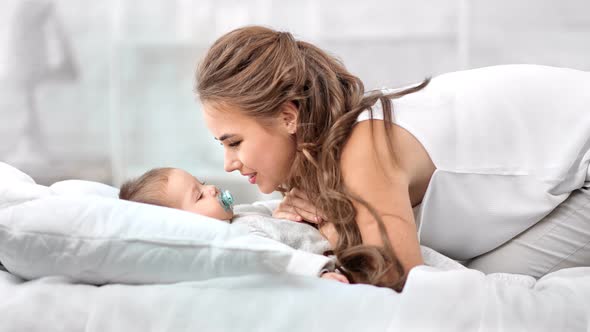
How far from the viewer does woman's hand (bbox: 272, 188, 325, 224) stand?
163 centimetres

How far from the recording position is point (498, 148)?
1617 mm

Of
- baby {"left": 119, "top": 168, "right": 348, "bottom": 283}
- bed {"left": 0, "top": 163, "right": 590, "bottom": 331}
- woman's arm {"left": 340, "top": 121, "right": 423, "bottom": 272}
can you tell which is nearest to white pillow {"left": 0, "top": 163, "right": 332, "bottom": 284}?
bed {"left": 0, "top": 163, "right": 590, "bottom": 331}

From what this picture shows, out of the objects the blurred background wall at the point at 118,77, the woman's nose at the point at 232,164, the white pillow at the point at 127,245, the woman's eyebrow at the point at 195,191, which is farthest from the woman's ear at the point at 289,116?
the blurred background wall at the point at 118,77

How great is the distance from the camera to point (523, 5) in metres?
3.04

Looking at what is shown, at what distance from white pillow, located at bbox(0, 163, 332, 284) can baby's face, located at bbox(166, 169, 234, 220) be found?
30 centimetres

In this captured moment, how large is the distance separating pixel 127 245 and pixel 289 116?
53 cm

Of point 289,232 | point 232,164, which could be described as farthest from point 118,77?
point 289,232

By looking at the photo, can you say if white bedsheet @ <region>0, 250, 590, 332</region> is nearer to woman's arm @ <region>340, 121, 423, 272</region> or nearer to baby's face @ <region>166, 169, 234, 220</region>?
woman's arm @ <region>340, 121, 423, 272</region>

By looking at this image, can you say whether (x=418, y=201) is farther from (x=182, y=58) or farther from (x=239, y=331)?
(x=182, y=58)

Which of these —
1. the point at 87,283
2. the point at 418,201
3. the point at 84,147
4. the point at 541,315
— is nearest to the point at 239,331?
the point at 87,283

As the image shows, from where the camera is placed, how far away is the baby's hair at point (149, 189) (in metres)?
1.58

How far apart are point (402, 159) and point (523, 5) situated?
1.83 meters

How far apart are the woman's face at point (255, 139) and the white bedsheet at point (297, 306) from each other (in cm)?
47

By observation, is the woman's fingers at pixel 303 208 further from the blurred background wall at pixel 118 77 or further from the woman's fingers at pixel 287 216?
the blurred background wall at pixel 118 77
